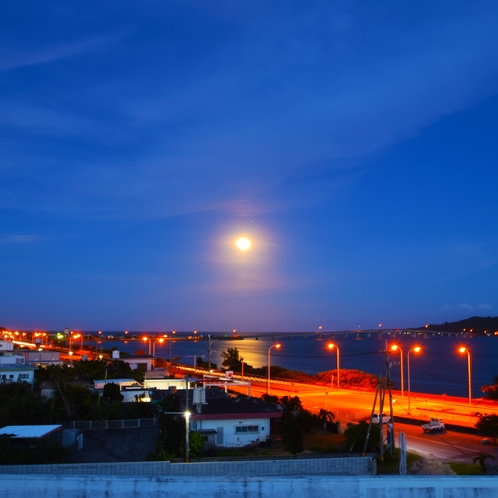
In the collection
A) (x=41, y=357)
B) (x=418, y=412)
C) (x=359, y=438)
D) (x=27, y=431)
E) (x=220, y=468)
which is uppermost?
(x=41, y=357)

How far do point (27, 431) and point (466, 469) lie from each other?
13.0m

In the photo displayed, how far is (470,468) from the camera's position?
47.5 ft

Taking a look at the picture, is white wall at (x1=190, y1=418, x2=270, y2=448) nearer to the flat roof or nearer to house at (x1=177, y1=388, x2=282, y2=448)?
house at (x1=177, y1=388, x2=282, y2=448)

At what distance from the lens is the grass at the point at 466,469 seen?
13.9 meters

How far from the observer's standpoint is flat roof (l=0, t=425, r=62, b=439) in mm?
15509

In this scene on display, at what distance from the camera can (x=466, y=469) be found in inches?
568

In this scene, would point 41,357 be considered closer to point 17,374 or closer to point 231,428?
point 17,374

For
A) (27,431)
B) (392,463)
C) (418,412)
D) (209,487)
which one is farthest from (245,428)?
(418,412)

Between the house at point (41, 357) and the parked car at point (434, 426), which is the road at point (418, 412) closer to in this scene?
the parked car at point (434, 426)

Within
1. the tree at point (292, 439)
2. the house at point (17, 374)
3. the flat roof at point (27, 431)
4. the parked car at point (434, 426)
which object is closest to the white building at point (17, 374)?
the house at point (17, 374)

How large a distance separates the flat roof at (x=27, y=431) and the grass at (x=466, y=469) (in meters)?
12.1

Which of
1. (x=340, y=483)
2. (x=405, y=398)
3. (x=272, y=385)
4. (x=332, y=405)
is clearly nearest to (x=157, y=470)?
(x=340, y=483)

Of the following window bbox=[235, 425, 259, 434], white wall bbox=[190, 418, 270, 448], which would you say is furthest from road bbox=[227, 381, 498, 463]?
white wall bbox=[190, 418, 270, 448]

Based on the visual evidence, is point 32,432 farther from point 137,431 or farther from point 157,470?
point 157,470
